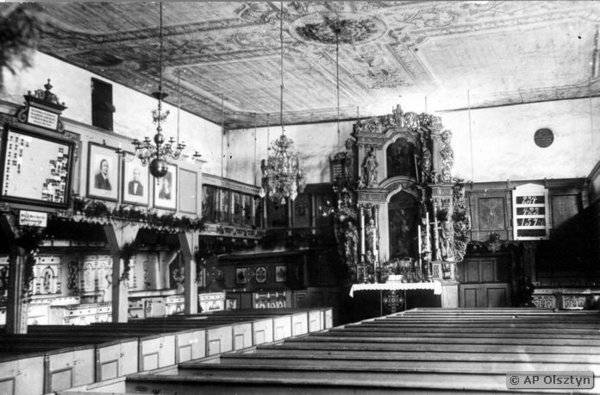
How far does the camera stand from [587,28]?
1114 centimetres

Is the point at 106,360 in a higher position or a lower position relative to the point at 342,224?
lower

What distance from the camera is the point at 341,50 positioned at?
40.6 feet

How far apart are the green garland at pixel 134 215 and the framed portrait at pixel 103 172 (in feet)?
0.66

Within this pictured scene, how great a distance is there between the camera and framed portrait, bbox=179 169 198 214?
13.2m

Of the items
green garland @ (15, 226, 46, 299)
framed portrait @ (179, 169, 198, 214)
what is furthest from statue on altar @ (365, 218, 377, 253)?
green garland @ (15, 226, 46, 299)

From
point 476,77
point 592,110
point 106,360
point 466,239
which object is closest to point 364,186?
point 466,239

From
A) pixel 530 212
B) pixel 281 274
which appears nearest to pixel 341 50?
pixel 530 212

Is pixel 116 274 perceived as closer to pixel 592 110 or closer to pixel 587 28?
pixel 587 28

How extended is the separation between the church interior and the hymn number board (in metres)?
0.05

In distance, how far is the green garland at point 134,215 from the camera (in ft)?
33.6

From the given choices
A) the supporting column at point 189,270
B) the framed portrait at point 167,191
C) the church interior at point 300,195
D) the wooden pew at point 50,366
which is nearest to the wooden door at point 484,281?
the church interior at point 300,195

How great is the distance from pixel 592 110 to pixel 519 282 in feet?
14.9

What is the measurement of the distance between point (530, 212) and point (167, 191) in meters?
8.72

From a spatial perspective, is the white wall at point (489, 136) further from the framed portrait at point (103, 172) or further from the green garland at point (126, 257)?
the green garland at point (126, 257)
